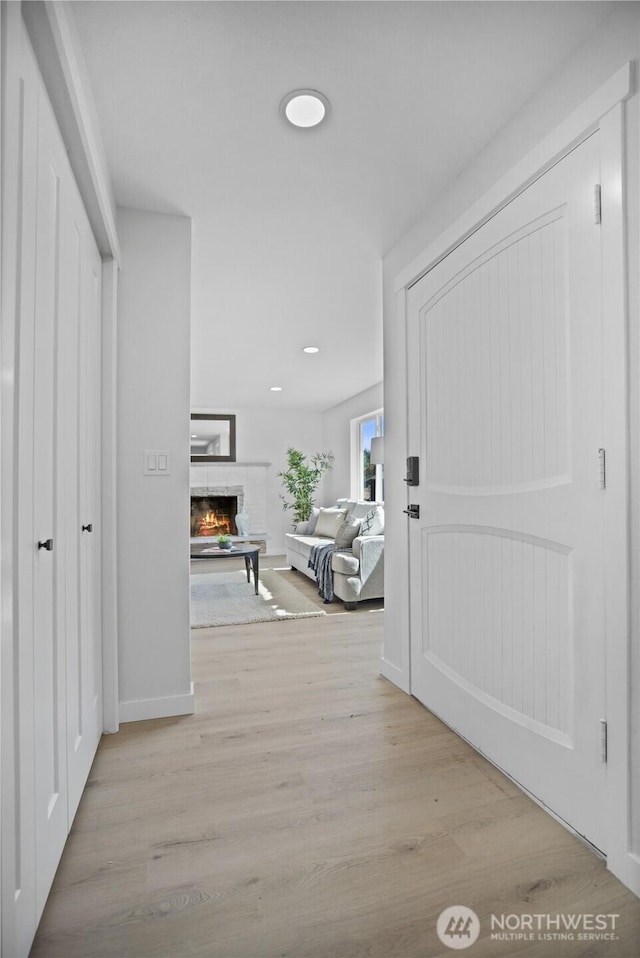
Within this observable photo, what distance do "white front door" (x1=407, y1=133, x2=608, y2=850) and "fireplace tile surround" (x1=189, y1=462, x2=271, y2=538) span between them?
572 centimetres

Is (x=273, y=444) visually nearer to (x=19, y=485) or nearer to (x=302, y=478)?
(x=302, y=478)

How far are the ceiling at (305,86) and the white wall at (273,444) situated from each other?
4998 mm

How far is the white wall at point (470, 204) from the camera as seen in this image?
4.21 ft

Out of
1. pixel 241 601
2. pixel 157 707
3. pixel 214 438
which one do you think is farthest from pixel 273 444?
pixel 157 707

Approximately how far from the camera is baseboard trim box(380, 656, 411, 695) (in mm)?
2506

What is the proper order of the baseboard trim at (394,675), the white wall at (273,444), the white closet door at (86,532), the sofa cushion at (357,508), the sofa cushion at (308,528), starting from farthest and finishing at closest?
the white wall at (273,444) → the sofa cushion at (308,528) → the sofa cushion at (357,508) → the baseboard trim at (394,675) → the white closet door at (86,532)

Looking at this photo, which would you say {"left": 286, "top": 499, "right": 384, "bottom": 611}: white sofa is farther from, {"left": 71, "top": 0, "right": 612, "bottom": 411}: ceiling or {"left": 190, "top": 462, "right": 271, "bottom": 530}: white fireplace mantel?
{"left": 190, "top": 462, "right": 271, "bottom": 530}: white fireplace mantel

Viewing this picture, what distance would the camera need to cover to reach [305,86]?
5.31 ft

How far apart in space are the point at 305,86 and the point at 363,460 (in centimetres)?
561

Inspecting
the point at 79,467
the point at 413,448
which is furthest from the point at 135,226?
the point at 413,448

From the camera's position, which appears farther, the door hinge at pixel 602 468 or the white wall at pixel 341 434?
the white wall at pixel 341 434

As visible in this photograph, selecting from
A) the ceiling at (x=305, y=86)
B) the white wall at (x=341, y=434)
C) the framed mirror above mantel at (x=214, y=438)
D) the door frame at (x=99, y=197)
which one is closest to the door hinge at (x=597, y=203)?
the ceiling at (x=305, y=86)

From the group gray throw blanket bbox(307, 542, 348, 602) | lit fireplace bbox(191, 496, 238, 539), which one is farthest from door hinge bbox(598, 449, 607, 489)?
lit fireplace bbox(191, 496, 238, 539)

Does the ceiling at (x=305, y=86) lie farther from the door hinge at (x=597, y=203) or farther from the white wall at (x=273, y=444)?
the white wall at (x=273, y=444)
